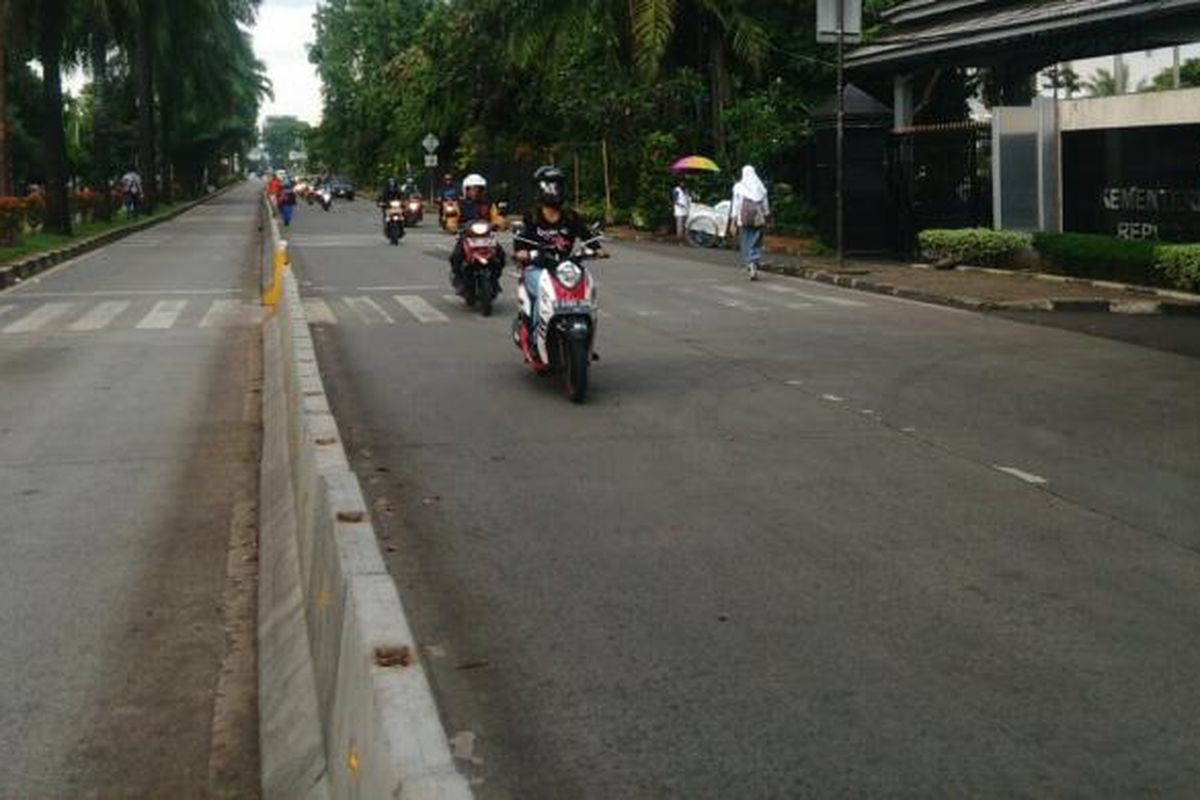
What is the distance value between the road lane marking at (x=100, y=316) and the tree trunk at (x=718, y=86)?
17180 millimetres

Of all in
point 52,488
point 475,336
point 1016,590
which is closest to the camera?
point 1016,590

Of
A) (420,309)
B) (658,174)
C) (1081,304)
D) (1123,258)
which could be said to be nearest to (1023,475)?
(1081,304)

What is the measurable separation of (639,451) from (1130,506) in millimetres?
2894

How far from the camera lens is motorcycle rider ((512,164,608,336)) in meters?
11.8

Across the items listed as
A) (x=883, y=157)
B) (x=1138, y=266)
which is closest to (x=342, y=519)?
(x=1138, y=266)

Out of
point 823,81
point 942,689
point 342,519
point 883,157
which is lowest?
point 942,689

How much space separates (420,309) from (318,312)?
122cm

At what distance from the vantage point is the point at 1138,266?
1838 centimetres

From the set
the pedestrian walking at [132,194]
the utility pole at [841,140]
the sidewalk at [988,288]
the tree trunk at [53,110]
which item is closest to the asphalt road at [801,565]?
the sidewalk at [988,288]

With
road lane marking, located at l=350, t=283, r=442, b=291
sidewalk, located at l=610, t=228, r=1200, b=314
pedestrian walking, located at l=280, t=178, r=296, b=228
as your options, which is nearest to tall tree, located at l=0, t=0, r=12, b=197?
pedestrian walking, located at l=280, t=178, r=296, b=228

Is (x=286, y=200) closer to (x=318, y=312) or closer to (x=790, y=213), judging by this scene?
(x=790, y=213)

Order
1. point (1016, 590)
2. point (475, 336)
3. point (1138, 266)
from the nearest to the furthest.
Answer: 1. point (1016, 590)
2. point (475, 336)
3. point (1138, 266)

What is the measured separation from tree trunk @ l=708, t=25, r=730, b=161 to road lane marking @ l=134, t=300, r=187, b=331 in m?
16.8

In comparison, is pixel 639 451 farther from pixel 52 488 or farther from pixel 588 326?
pixel 52 488
